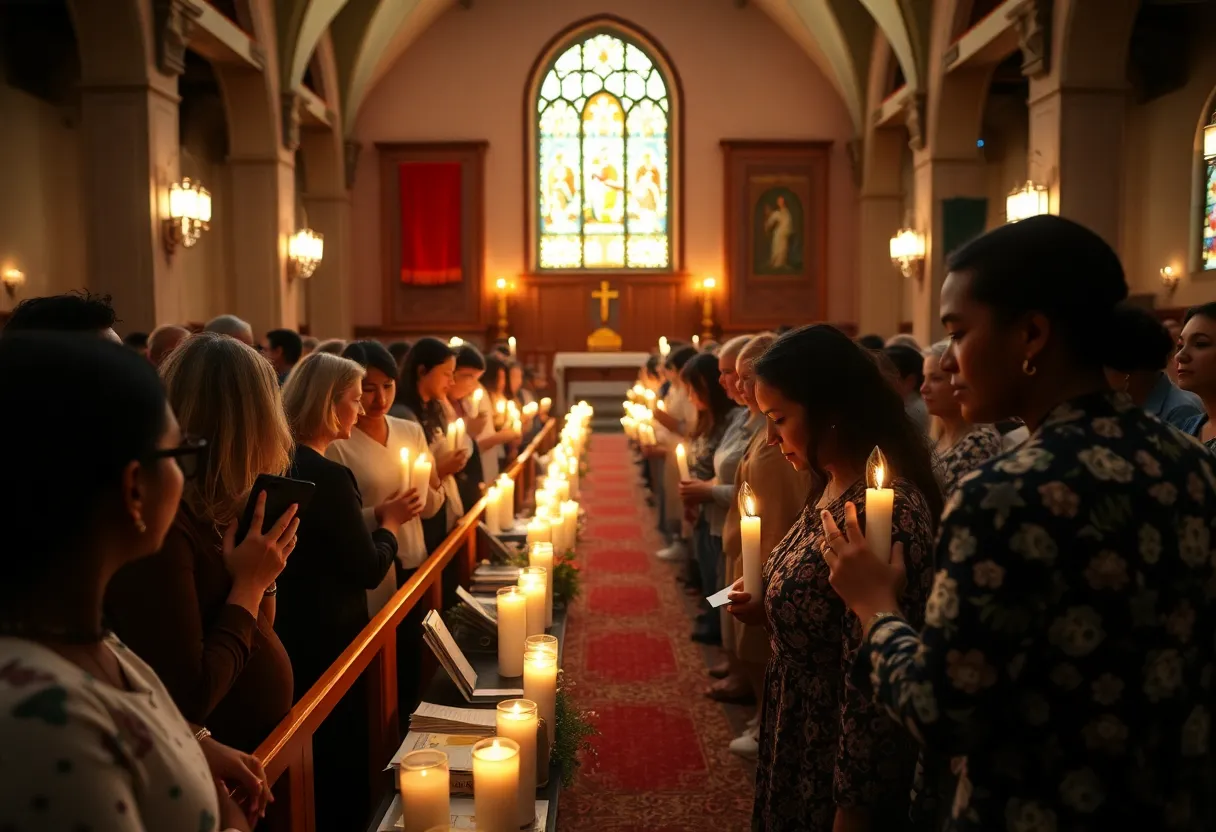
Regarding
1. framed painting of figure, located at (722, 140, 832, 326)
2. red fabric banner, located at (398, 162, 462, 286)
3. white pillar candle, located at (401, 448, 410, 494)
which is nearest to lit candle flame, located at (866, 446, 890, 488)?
white pillar candle, located at (401, 448, 410, 494)

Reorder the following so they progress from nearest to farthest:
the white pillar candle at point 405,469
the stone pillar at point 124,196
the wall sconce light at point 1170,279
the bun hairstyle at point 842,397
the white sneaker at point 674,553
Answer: the bun hairstyle at point 842,397
the white pillar candle at point 405,469
the white sneaker at point 674,553
the stone pillar at point 124,196
the wall sconce light at point 1170,279

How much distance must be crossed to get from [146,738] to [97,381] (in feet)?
1.16

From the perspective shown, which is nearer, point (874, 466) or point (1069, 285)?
point (1069, 285)

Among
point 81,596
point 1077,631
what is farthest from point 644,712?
point 81,596

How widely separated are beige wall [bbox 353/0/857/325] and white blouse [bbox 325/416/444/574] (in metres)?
13.5

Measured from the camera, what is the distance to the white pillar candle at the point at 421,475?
344 cm

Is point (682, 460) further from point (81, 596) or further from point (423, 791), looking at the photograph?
point (81, 596)

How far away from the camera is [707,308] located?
645 inches

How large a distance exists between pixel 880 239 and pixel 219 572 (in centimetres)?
1544

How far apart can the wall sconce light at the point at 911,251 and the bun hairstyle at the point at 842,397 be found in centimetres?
1056

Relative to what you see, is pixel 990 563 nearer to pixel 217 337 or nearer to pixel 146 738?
pixel 146 738

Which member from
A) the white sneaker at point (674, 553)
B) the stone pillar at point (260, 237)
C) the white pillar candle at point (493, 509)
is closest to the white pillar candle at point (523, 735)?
the white pillar candle at point (493, 509)

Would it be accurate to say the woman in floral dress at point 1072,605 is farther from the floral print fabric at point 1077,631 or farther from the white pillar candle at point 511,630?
the white pillar candle at point 511,630

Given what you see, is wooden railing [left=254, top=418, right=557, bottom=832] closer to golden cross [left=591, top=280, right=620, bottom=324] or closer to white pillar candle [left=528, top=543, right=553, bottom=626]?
white pillar candle [left=528, top=543, right=553, bottom=626]
